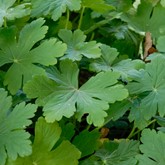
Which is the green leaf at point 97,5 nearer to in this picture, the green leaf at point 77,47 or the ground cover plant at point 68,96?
the ground cover plant at point 68,96

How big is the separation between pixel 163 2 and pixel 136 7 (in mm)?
124

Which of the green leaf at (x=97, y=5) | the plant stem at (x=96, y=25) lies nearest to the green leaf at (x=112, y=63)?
the green leaf at (x=97, y=5)

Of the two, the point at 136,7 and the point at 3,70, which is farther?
the point at 136,7

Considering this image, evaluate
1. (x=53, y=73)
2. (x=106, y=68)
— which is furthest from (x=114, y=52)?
(x=53, y=73)

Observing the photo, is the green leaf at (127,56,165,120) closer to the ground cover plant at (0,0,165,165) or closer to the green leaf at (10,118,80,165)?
the ground cover plant at (0,0,165,165)

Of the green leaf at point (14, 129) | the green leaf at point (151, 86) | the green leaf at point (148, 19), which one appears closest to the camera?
the green leaf at point (14, 129)

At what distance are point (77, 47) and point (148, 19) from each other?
1.22ft

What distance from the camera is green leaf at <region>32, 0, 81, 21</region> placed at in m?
1.44

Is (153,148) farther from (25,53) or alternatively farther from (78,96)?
(25,53)

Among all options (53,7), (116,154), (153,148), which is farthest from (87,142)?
(53,7)

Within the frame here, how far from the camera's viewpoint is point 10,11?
1.44m

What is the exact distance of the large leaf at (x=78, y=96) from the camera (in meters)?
1.24

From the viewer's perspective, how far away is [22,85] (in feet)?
4.47

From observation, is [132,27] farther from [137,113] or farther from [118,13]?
[137,113]
